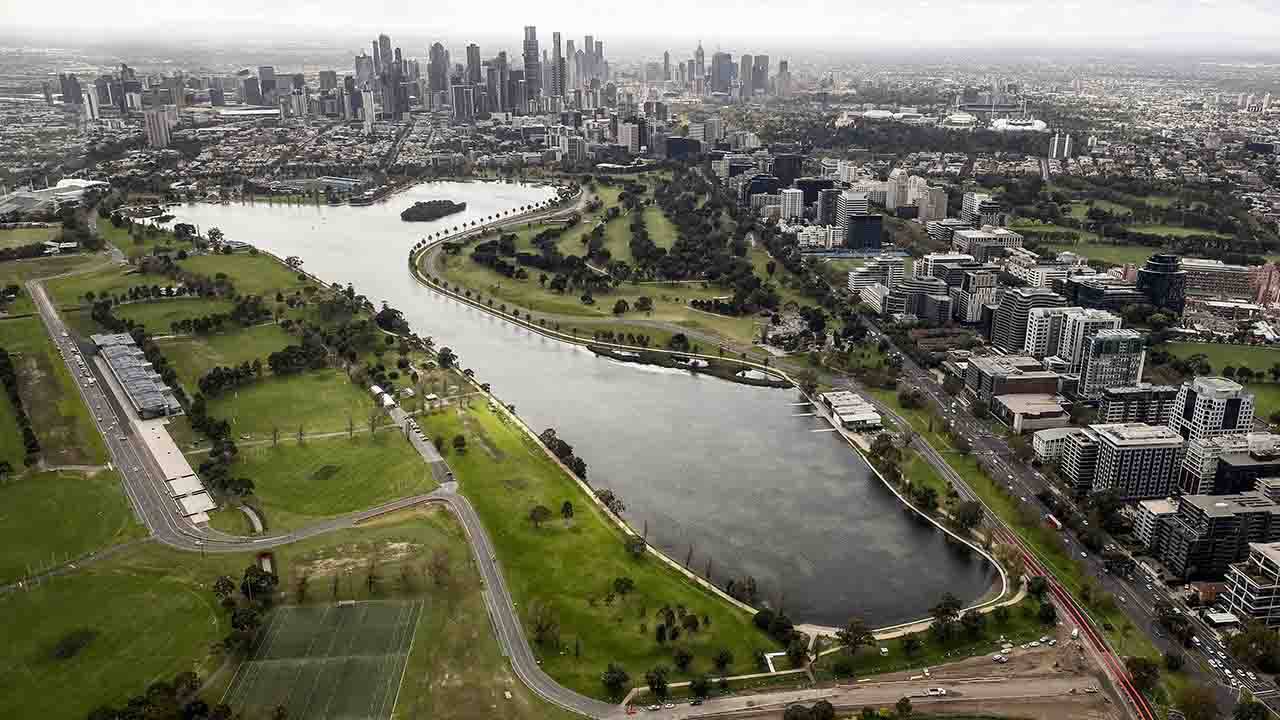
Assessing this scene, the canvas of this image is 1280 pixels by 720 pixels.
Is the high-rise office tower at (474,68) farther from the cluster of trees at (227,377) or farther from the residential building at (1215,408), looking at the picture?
the residential building at (1215,408)

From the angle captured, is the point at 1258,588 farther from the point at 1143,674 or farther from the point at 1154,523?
the point at 1143,674

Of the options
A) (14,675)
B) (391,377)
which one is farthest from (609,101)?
(14,675)

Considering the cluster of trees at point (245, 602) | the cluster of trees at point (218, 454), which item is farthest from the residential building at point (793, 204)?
the cluster of trees at point (245, 602)

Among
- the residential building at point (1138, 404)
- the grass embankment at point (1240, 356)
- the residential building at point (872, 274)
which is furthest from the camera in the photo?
the residential building at point (872, 274)

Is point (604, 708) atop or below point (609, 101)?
below

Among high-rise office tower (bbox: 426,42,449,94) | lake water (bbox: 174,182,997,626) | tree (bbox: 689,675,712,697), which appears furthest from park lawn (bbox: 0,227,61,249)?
high-rise office tower (bbox: 426,42,449,94)

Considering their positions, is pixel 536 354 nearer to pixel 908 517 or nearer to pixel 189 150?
pixel 908 517
